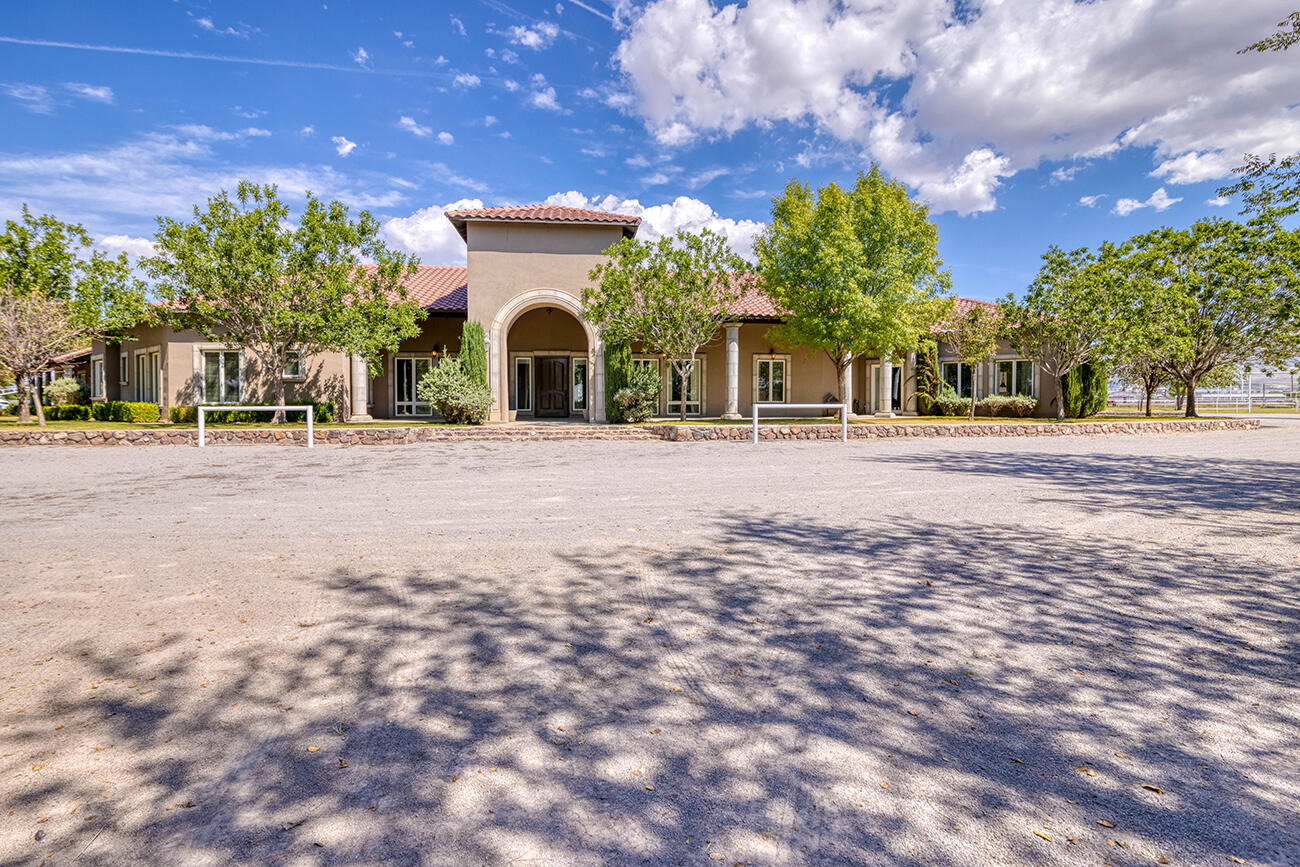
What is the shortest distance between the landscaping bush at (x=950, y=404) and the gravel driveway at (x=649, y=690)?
20.4m

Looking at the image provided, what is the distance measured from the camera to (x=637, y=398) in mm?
20328

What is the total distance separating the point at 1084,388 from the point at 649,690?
2724 cm

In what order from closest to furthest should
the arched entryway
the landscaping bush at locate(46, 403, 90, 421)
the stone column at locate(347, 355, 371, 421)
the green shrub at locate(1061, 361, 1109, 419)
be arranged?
the stone column at locate(347, 355, 371, 421), the landscaping bush at locate(46, 403, 90, 421), the green shrub at locate(1061, 361, 1109, 419), the arched entryway

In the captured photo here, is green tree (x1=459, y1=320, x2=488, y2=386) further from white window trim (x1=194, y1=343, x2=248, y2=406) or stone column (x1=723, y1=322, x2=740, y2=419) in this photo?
stone column (x1=723, y1=322, x2=740, y2=419)

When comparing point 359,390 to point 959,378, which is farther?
point 959,378

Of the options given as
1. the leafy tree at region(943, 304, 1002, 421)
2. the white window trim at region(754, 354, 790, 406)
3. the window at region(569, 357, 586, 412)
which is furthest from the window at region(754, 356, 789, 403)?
the window at region(569, 357, 586, 412)

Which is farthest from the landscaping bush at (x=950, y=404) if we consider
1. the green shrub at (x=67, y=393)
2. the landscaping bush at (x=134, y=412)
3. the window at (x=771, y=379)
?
the green shrub at (x=67, y=393)

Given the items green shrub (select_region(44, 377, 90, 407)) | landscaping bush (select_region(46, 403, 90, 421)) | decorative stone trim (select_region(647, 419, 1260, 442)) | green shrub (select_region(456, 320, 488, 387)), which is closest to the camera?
decorative stone trim (select_region(647, 419, 1260, 442))

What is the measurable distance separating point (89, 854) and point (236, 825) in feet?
1.27

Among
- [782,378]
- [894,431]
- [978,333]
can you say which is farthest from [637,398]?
[978,333]

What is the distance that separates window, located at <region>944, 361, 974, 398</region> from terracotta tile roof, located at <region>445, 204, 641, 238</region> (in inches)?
617

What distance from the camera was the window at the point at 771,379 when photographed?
26.0 metres

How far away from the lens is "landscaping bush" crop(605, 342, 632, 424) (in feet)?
67.4

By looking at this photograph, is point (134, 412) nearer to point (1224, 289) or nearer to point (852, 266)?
point (852, 266)
